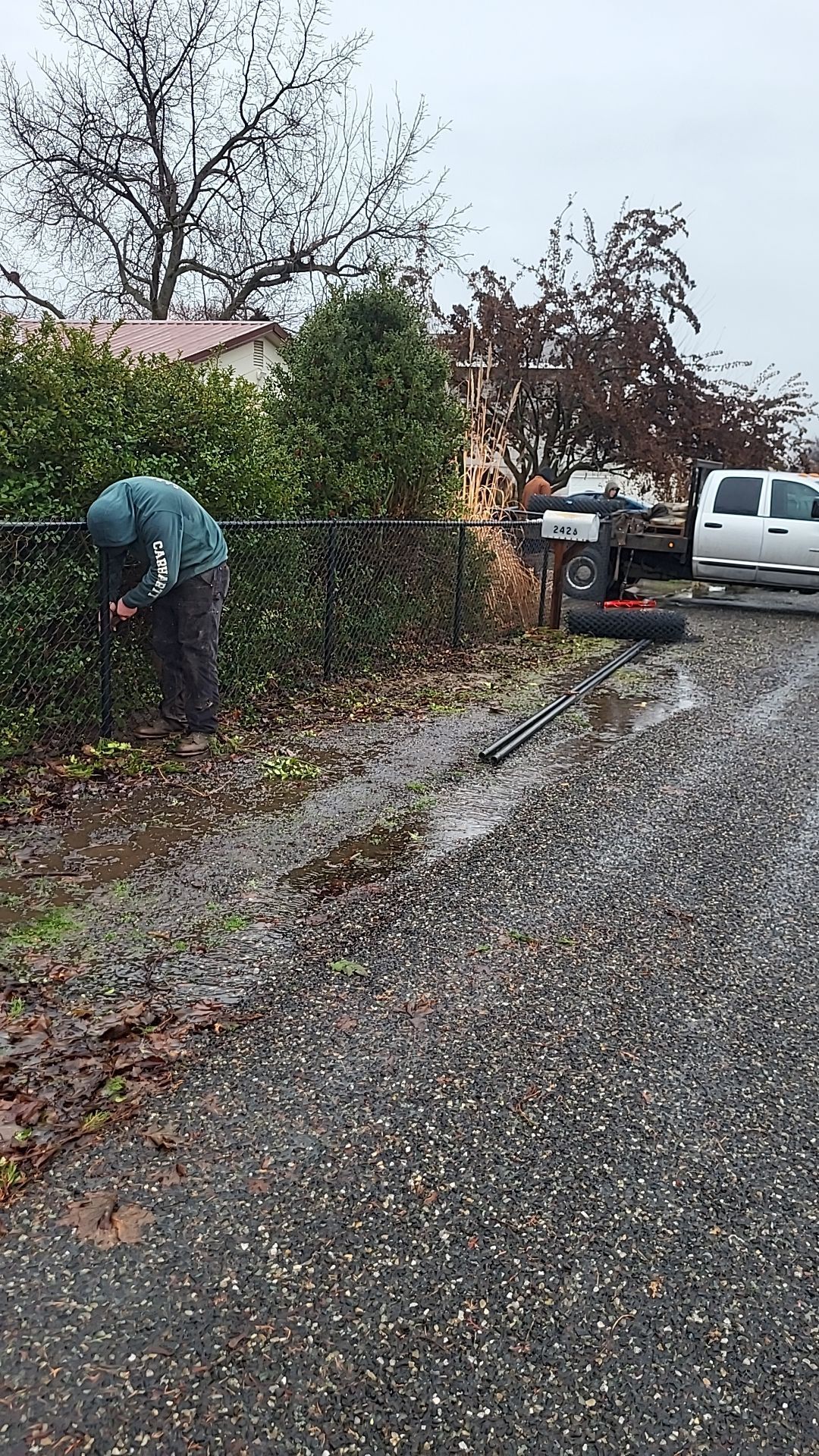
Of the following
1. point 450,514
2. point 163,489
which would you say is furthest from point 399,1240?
point 450,514

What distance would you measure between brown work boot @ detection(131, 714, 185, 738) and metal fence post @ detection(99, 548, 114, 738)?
9.6 inches

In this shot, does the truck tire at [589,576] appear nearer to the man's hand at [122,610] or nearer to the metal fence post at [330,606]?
the metal fence post at [330,606]

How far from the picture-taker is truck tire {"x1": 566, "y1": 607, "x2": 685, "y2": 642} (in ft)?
40.8

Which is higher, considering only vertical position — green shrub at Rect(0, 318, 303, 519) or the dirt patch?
green shrub at Rect(0, 318, 303, 519)

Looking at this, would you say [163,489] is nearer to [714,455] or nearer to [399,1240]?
[399,1240]

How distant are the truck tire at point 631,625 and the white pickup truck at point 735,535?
2424 millimetres

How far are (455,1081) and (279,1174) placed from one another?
0.65 metres

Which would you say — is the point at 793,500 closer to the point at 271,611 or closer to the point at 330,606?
the point at 330,606

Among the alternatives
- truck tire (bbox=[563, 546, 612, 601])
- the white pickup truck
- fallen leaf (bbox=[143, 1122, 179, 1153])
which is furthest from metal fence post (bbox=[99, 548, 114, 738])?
the white pickup truck

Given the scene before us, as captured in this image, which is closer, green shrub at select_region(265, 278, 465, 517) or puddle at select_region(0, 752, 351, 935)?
puddle at select_region(0, 752, 351, 935)

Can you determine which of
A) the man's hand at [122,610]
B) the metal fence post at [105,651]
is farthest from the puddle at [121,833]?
the man's hand at [122,610]

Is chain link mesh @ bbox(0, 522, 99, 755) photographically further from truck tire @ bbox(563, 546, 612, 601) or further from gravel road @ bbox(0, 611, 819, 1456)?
truck tire @ bbox(563, 546, 612, 601)

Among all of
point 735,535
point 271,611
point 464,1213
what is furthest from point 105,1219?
point 735,535

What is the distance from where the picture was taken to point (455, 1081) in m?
3.14
